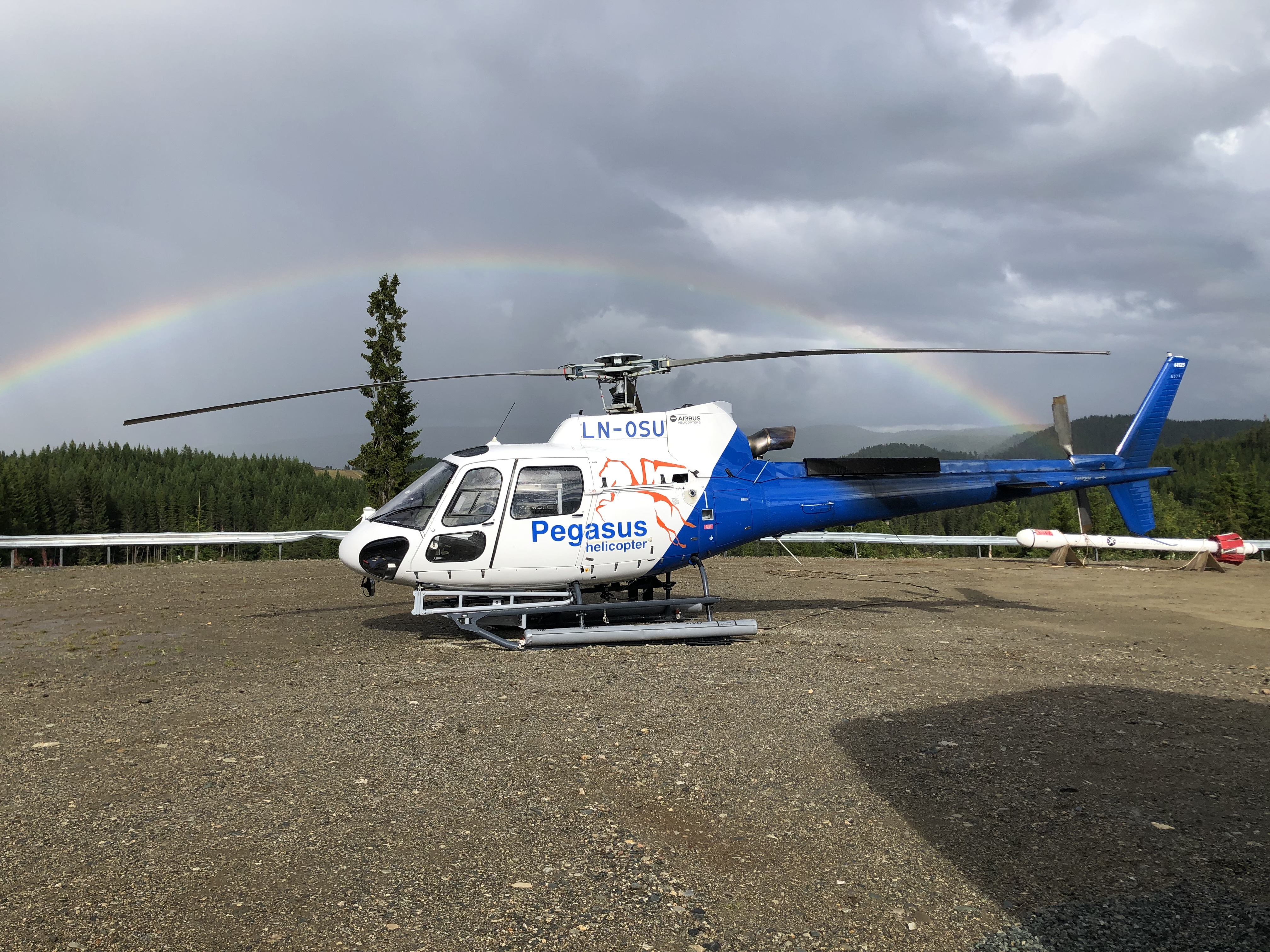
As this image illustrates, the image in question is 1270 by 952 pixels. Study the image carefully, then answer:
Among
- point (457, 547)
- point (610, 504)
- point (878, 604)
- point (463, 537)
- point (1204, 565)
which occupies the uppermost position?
point (610, 504)

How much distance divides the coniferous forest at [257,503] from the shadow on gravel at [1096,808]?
36.0 metres

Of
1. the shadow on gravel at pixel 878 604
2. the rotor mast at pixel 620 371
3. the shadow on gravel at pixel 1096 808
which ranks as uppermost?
the rotor mast at pixel 620 371

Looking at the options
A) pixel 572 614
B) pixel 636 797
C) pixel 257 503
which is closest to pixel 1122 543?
pixel 572 614

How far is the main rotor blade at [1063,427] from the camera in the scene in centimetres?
1233

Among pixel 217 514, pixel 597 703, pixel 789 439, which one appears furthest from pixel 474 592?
pixel 217 514

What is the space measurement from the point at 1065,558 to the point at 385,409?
3244 cm

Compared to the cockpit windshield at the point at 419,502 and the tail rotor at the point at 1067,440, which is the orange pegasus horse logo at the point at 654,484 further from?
the tail rotor at the point at 1067,440

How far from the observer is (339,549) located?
10.1 meters

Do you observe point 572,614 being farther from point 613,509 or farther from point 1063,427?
point 1063,427

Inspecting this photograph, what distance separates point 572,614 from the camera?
10734mm

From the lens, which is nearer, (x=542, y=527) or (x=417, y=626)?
(x=542, y=527)

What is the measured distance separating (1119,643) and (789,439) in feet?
17.2

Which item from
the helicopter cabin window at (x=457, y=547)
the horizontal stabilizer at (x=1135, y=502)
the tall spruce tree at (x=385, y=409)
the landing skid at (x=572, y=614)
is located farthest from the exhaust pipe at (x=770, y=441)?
the tall spruce tree at (x=385, y=409)

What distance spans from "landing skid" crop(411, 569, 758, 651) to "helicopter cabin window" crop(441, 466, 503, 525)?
37.1 inches
